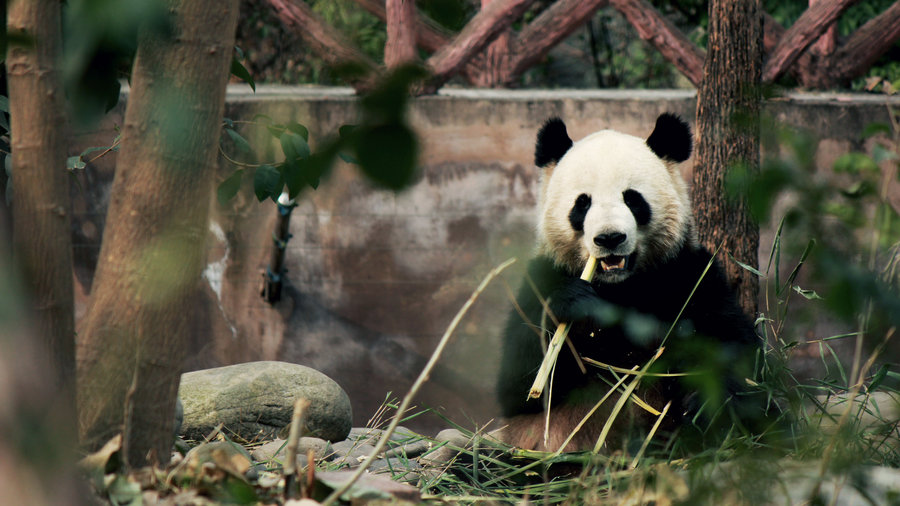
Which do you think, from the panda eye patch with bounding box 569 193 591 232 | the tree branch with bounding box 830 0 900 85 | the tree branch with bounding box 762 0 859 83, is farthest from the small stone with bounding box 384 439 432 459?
the tree branch with bounding box 830 0 900 85

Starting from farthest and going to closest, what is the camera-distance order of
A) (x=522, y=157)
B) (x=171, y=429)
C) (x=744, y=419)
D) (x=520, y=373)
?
(x=522, y=157) < (x=520, y=373) < (x=744, y=419) < (x=171, y=429)

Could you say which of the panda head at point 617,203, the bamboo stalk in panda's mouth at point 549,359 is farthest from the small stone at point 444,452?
the panda head at point 617,203

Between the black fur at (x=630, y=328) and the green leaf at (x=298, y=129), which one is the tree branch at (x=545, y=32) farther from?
the green leaf at (x=298, y=129)

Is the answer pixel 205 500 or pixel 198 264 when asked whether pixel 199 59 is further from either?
pixel 205 500

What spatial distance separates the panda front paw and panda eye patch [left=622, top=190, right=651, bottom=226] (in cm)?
32

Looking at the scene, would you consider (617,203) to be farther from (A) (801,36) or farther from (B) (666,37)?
(A) (801,36)

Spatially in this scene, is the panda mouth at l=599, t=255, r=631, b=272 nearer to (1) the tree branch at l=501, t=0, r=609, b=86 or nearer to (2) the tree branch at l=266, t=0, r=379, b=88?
(2) the tree branch at l=266, t=0, r=379, b=88

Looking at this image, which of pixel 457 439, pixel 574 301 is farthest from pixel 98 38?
pixel 457 439

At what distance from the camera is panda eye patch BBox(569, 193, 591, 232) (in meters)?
2.95

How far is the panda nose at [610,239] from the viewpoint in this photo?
2.78 meters

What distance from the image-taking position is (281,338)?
17.0ft

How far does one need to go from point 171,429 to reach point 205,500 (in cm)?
29

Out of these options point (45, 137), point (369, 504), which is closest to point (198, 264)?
point (45, 137)

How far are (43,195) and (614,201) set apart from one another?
186 centimetres
